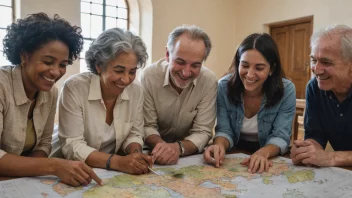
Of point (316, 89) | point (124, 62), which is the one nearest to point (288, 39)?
point (316, 89)

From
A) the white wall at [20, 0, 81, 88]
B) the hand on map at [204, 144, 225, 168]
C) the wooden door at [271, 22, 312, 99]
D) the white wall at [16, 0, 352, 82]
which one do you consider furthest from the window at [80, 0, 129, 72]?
the hand on map at [204, 144, 225, 168]

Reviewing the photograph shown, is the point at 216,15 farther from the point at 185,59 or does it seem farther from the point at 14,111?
the point at 14,111

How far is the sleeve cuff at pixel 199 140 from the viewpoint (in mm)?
1902

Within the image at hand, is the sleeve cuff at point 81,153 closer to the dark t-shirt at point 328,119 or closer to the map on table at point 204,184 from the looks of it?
the map on table at point 204,184

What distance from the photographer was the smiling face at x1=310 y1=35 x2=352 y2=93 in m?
1.68

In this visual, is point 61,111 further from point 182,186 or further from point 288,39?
point 288,39

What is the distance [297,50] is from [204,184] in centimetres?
599

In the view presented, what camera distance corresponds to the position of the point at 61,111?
1.62m

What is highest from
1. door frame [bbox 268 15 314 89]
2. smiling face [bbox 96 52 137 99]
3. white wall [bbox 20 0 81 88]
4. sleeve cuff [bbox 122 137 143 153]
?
door frame [bbox 268 15 314 89]

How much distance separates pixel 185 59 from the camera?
1881mm

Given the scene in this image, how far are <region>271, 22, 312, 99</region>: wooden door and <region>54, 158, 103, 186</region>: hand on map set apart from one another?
5.97 m

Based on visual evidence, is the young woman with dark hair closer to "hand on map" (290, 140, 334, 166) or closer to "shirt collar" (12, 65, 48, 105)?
"hand on map" (290, 140, 334, 166)

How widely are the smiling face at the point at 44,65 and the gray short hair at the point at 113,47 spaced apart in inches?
6.0

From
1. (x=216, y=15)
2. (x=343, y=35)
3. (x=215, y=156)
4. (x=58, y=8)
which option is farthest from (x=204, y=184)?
(x=216, y=15)
